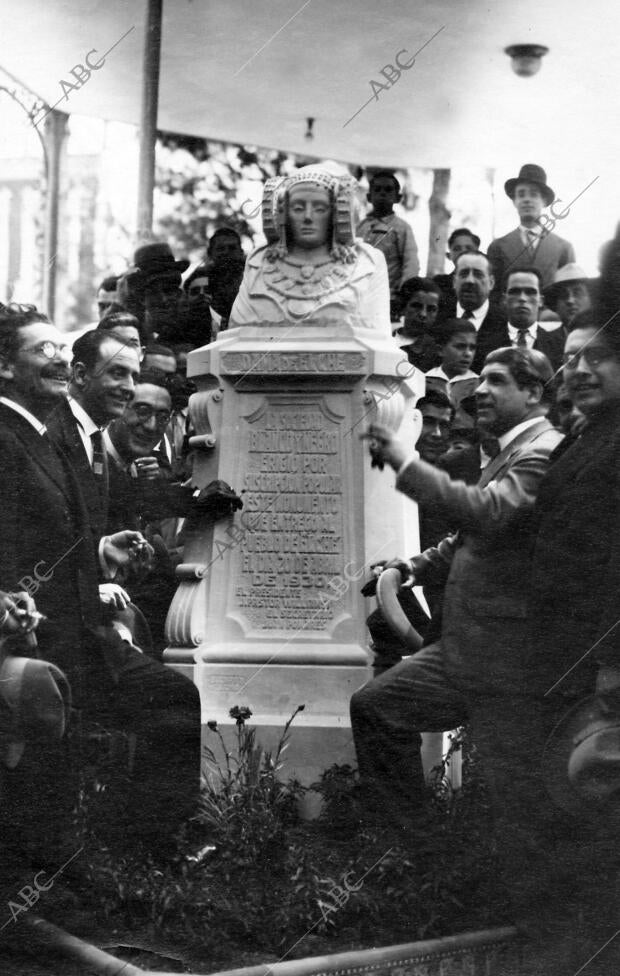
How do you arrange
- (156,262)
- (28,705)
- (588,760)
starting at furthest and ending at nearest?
1. (156,262)
2. (28,705)
3. (588,760)

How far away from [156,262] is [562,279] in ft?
6.12

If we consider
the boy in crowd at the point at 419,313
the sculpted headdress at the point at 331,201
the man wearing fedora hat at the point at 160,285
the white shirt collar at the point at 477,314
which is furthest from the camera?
the man wearing fedora hat at the point at 160,285

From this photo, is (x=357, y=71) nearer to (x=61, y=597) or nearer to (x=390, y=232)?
(x=390, y=232)

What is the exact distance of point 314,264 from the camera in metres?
7.42

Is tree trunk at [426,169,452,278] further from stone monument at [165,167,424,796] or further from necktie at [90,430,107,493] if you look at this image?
necktie at [90,430,107,493]

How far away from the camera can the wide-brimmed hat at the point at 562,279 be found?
674cm

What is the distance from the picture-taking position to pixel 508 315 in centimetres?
736

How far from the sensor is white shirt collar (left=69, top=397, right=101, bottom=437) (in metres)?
7.03

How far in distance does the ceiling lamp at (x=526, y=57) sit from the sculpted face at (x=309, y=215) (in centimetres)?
88

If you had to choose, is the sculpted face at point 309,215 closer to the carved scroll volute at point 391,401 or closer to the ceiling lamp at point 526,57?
the carved scroll volute at point 391,401

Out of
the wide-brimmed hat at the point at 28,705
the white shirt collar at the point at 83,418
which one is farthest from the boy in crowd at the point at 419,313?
the wide-brimmed hat at the point at 28,705

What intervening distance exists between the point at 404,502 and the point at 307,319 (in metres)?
0.83

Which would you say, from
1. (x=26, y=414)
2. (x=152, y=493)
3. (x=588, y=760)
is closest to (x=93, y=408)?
(x=26, y=414)

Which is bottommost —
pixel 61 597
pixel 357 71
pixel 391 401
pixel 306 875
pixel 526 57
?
pixel 306 875
